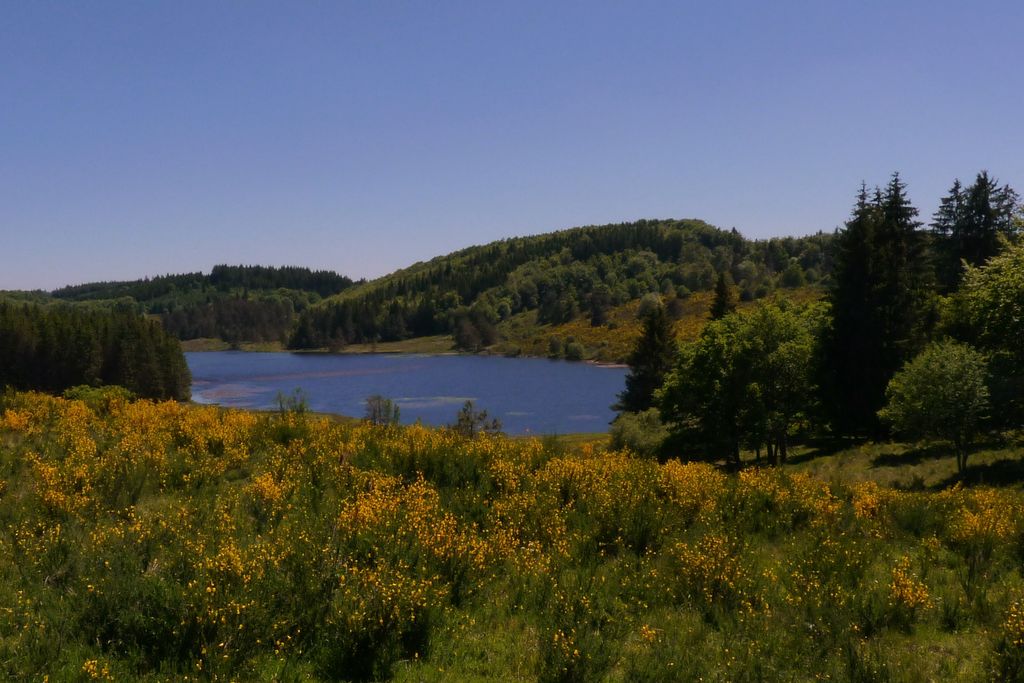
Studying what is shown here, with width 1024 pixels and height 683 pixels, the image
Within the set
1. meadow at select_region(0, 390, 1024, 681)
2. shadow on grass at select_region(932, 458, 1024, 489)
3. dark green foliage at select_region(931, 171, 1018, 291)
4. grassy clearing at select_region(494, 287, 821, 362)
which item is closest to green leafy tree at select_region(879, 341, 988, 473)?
shadow on grass at select_region(932, 458, 1024, 489)

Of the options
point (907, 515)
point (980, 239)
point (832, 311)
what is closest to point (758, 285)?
point (980, 239)

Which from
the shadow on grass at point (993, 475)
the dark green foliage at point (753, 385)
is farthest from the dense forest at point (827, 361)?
the shadow on grass at point (993, 475)

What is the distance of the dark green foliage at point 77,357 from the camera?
339 feet

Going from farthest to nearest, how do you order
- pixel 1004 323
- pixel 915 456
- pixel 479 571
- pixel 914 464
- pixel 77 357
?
pixel 77 357 < pixel 915 456 < pixel 914 464 < pixel 1004 323 < pixel 479 571

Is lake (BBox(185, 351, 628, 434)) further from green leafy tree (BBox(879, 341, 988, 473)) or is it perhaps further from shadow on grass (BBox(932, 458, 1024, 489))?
shadow on grass (BBox(932, 458, 1024, 489))

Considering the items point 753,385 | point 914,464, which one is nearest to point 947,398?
point 914,464

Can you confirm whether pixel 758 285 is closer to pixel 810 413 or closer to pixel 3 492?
pixel 810 413

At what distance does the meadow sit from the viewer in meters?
6.60

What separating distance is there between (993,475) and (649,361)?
3882 centimetres

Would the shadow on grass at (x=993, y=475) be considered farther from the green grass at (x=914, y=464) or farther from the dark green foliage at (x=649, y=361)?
the dark green foliage at (x=649, y=361)

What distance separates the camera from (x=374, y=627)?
267 inches

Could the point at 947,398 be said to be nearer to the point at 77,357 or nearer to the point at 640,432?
the point at 640,432

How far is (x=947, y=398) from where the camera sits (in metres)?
27.3

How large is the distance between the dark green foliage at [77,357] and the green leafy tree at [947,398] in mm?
104669
